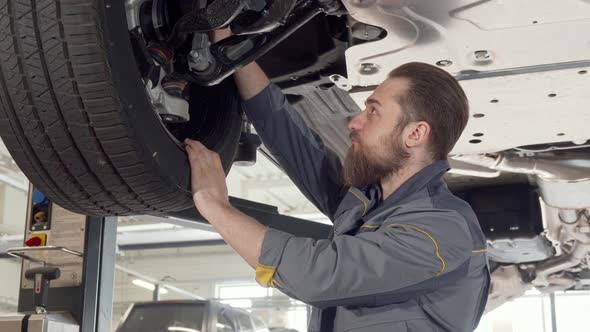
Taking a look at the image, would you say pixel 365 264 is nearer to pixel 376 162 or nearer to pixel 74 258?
pixel 376 162

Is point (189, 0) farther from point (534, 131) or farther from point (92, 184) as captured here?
point (534, 131)

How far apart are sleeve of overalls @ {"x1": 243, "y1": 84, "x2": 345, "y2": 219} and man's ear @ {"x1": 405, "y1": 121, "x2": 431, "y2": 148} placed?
14.7 inches

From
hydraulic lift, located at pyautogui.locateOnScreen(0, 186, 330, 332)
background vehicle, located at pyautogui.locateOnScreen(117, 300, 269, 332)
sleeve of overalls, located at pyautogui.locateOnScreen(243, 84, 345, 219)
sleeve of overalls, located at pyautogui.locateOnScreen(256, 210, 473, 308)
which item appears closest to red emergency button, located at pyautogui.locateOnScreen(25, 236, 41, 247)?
hydraulic lift, located at pyautogui.locateOnScreen(0, 186, 330, 332)

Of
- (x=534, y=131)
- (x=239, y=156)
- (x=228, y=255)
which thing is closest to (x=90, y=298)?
(x=239, y=156)

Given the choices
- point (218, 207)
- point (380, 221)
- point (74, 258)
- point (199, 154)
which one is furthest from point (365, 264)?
point (74, 258)

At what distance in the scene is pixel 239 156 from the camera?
90.0 inches

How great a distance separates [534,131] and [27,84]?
5.94 feet

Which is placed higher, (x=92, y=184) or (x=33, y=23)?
(x=33, y=23)

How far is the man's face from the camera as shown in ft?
6.15

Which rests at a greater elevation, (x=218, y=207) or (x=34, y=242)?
(x=218, y=207)

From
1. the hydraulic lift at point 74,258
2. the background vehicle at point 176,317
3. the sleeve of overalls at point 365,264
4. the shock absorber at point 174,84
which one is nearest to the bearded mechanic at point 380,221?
the sleeve of overalls at point 365,264

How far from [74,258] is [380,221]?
150 cm

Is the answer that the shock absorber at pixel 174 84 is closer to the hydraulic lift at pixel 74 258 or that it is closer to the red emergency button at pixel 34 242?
the hydraulic lift at pixel 74 258

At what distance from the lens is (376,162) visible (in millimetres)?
1877
